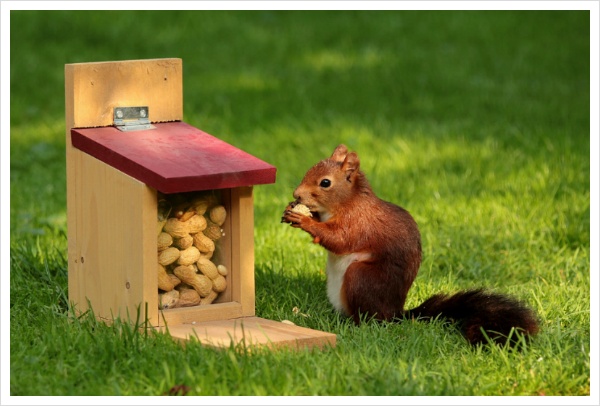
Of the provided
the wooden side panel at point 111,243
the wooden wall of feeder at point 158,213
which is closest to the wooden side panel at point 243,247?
the wooden wall of feeder at point 158,213

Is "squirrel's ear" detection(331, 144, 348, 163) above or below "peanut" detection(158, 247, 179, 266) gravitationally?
above

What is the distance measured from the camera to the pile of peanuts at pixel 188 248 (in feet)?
13.6

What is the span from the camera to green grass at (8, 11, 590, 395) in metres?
3.74

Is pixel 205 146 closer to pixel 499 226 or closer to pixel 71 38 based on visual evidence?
pixel 499 226

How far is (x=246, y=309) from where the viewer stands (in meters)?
4.31

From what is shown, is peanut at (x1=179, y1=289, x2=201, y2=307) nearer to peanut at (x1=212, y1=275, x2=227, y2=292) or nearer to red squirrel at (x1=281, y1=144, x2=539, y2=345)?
peanut at (x1=212, y1=275, x2=227, y2=292)

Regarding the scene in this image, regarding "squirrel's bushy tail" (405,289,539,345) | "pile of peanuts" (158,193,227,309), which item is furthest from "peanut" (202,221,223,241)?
"squirrel's bushy tail" (405,289,539,345)

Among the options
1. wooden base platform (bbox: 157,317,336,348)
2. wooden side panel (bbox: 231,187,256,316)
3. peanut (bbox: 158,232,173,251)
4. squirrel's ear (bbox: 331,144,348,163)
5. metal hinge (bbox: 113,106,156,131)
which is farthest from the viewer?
squirrel's ear (bbox: 331,144,348,163)

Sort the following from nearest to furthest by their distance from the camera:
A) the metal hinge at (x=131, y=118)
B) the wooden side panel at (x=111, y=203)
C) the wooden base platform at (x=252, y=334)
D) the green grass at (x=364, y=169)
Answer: the green grass at (x=364, y=169) → the wooden base platform at (x=252, y=334) → the wooden side panel at (x=111, y=203) → the metal hinge at (x=131, y=118)

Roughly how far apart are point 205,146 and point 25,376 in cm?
111

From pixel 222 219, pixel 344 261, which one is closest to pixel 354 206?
pixel 344 261

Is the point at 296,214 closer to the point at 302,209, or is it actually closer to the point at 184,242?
the point at 302,209

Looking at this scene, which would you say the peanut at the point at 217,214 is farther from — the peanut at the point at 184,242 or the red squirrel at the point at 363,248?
the red squirrel at the point at 363,248

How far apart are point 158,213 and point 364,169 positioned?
9.65 ft
